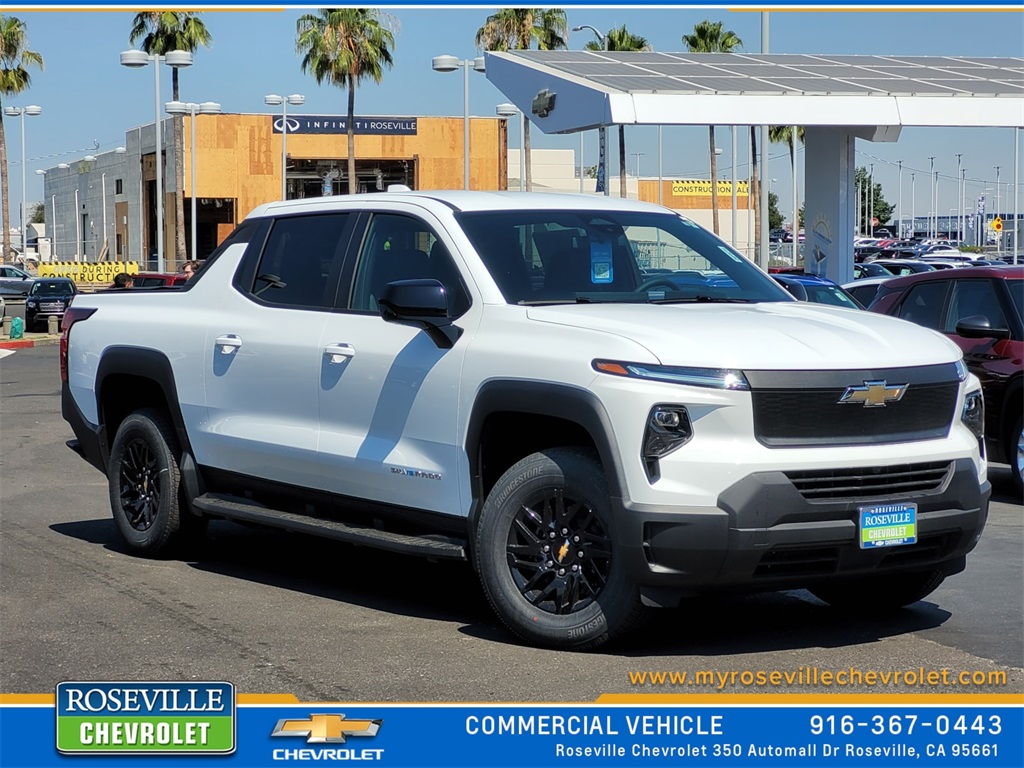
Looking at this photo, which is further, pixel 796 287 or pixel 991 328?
pixel 796 287

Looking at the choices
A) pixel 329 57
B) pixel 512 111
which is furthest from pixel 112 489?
pixel 329 57

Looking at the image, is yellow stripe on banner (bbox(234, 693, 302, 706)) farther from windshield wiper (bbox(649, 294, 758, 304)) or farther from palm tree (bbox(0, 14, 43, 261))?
palm tree (bbox(0, 14, 43, 261))

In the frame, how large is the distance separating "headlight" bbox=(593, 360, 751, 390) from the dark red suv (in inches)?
206

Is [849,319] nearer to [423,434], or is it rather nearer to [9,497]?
[423,434]

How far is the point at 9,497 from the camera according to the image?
10.8 m

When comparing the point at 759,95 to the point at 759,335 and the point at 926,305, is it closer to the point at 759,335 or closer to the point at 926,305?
the point at 926,305

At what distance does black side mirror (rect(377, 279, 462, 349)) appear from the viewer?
651 centimetres

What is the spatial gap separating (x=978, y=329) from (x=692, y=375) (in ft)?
17.8

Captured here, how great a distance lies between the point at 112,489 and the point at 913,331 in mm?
4794

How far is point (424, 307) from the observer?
654 cm

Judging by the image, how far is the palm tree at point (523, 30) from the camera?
4991cm

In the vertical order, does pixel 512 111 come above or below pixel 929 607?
above

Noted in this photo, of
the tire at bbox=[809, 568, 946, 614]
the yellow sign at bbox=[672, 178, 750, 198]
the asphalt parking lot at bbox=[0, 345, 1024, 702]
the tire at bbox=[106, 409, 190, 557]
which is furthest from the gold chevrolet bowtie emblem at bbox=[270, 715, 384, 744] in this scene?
the yellow sign at bbox=[672, 178, 750, 198]

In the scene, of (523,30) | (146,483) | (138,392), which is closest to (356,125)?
(523,30)
